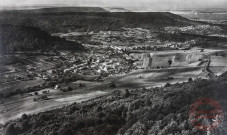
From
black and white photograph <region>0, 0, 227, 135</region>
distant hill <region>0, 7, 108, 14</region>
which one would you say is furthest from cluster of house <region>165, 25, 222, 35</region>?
distant hill <region>0, 7, 108, 14</region>

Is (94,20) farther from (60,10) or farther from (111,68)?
(111,68)

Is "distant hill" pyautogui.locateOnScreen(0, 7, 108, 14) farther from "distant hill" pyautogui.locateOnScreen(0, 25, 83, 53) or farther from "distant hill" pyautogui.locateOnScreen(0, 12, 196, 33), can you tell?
"distant hill" pyautogui.locateOnScreen(0, 25, 83, 53)

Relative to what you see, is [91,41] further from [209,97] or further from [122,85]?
[209,97]

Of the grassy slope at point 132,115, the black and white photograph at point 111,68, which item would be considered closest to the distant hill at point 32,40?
the black and white photograph at point 111,68

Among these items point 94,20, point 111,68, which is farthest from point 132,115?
point 94,20

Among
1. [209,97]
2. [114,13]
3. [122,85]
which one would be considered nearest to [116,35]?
[114,13]
